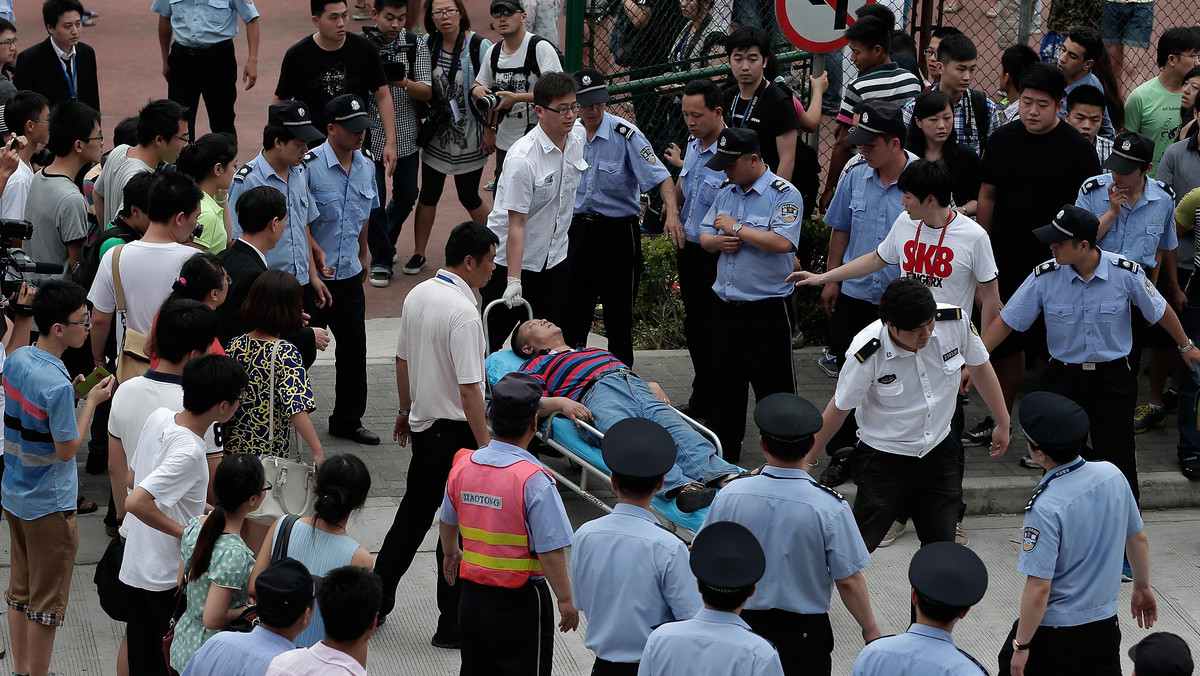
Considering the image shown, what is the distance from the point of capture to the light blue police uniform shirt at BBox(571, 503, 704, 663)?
4082 mm

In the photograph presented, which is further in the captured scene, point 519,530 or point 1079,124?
point 1079,124

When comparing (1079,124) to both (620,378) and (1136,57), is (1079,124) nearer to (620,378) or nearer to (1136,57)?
(620,378)

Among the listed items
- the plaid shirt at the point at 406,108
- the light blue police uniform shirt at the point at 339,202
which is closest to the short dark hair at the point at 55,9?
the plaid shirt at the point at 406,108

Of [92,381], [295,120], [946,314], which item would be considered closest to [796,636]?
[946,314]

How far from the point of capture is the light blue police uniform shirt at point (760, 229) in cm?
707

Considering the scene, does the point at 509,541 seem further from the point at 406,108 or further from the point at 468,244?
the point at 406,108

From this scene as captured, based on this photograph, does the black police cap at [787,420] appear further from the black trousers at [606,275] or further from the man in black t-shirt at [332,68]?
the man in black t-shirt at [332,68]

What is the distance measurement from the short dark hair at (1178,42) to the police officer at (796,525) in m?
5.64

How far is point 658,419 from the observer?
22.1 ft

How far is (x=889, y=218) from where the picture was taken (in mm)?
7113

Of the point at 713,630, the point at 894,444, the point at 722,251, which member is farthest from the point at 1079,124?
the point at 713,630

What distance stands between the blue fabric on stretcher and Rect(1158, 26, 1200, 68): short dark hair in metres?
4.98

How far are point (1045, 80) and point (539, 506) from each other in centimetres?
442

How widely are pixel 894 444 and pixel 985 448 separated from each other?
8.03ft
